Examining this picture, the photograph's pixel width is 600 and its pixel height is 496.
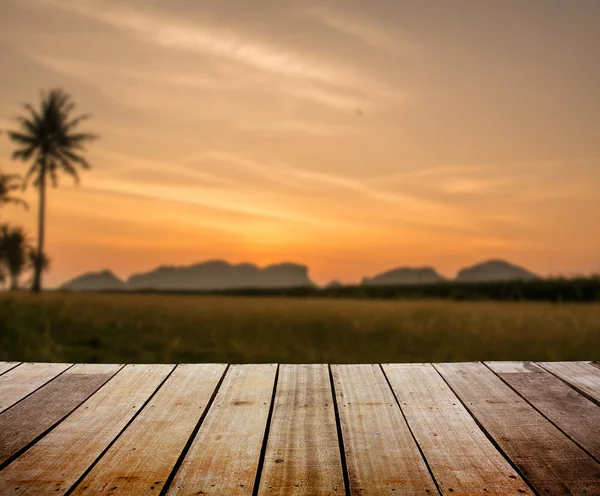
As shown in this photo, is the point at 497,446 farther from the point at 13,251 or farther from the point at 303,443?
the point at 13,251

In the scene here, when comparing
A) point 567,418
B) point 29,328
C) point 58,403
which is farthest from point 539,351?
point 29,328

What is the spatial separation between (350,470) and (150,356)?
445 centimetres

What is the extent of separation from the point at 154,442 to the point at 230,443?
0.31 meters

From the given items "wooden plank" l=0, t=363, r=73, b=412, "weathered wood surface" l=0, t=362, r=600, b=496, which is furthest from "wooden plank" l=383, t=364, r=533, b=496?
"wooden plank" l=0, t=363, r=73, b=412

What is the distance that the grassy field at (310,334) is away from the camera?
19.4ft

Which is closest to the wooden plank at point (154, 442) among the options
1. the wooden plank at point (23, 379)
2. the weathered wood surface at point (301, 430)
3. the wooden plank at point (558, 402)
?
the weathered wood surface at point (301, 430)

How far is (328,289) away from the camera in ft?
40.1

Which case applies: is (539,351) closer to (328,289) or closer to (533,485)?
(533,485)

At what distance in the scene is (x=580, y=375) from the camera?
11.4ft

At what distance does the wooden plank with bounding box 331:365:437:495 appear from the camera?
1.97 metres

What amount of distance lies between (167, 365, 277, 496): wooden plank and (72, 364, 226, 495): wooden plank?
0.07 meters

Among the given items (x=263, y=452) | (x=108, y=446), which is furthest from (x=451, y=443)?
(x=108, y=446)

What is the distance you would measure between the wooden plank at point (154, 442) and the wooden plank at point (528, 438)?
1.31 metres

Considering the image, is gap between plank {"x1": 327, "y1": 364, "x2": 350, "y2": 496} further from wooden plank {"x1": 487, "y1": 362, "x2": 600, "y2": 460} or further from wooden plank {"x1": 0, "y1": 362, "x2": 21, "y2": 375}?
wooden plank {"x1": 0, "y1": 362, "x2": 21, "y2": 375}
